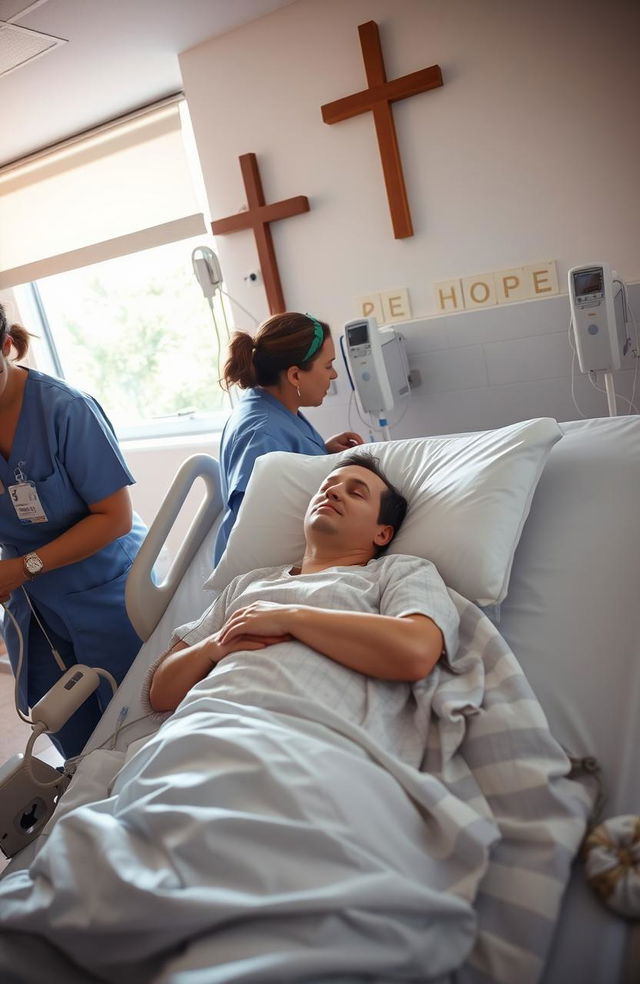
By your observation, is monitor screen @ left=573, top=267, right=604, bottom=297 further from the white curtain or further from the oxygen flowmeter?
the white curtain

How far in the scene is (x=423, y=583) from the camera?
1.29 meters

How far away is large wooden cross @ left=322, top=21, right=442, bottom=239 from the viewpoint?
8.67ft

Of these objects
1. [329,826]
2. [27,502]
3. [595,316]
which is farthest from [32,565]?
[595,316]

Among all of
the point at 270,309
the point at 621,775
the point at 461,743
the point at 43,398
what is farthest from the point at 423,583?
the point at 270,309

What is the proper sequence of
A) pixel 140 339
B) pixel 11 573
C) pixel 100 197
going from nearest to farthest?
pixel 11 573
pixel 100 197
pixel 140 339

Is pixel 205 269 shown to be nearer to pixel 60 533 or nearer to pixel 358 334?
pixel 358 334

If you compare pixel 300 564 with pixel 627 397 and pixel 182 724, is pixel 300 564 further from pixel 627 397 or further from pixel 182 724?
pixel 627 397

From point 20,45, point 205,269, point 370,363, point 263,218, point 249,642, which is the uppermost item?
point 20,45

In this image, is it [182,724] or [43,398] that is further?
[43,398]

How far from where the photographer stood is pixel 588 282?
2219 millimetres

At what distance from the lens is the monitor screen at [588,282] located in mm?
2203

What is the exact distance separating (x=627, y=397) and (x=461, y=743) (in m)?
1.82

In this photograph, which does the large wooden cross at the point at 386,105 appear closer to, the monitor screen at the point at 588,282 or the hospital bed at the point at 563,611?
the monitor screen at the point at 588,282

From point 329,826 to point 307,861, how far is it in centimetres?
4
